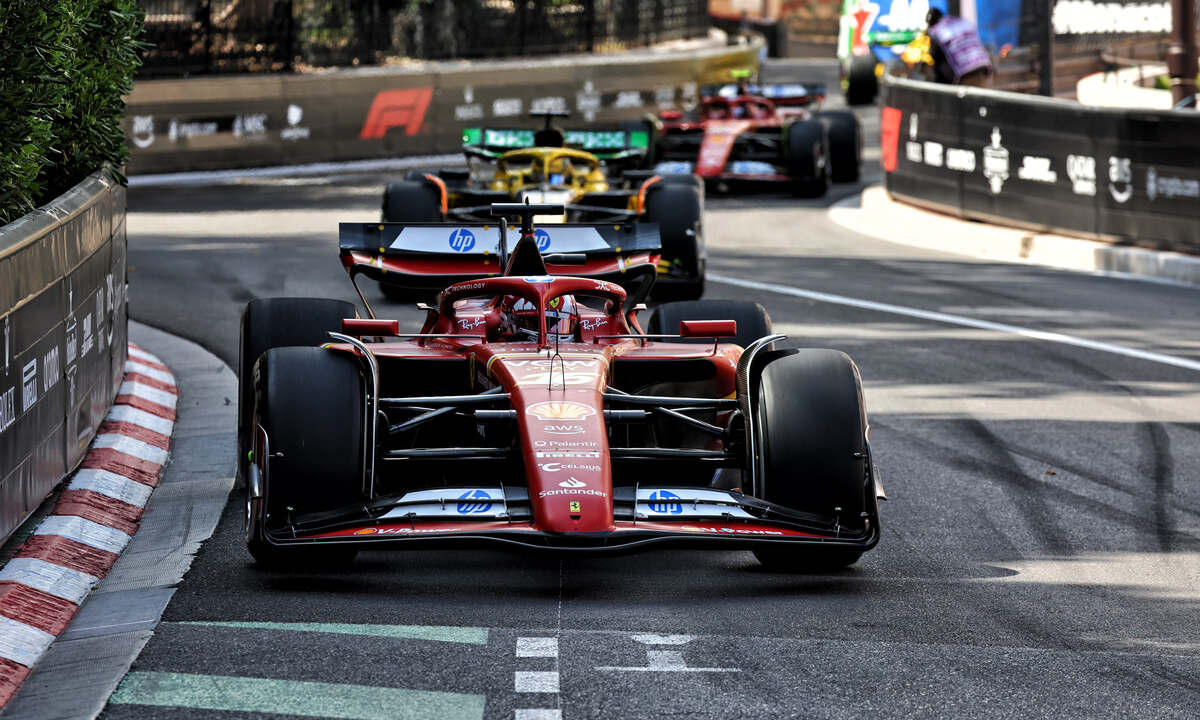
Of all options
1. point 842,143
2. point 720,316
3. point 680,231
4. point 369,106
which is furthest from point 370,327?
point 369,106

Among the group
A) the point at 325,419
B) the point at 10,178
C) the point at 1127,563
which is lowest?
the point at 1127,563

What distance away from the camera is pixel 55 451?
25.5 feet

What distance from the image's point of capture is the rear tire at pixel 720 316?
872cm

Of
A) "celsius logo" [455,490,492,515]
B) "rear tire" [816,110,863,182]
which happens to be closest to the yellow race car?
"rear tire" [816,110,863,182]

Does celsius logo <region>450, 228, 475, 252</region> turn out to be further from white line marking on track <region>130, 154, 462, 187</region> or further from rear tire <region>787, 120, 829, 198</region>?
white line marking on track <region>130, 154, 462, 187</region>

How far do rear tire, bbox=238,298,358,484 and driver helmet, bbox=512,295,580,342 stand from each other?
2.54 ft

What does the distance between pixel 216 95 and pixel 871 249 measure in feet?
33.7

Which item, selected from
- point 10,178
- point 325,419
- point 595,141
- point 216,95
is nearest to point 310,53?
point 216,95

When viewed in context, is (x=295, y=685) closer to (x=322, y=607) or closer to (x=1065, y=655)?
(x=322, y=607)

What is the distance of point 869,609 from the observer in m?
6.45

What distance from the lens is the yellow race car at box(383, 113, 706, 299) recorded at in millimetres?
14484

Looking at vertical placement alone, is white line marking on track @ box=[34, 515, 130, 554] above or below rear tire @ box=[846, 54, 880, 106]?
below

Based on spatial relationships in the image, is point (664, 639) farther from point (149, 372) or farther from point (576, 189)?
point (576, 189)

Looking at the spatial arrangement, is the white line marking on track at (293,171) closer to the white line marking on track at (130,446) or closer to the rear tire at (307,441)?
the white line marking on track at (130,446)
